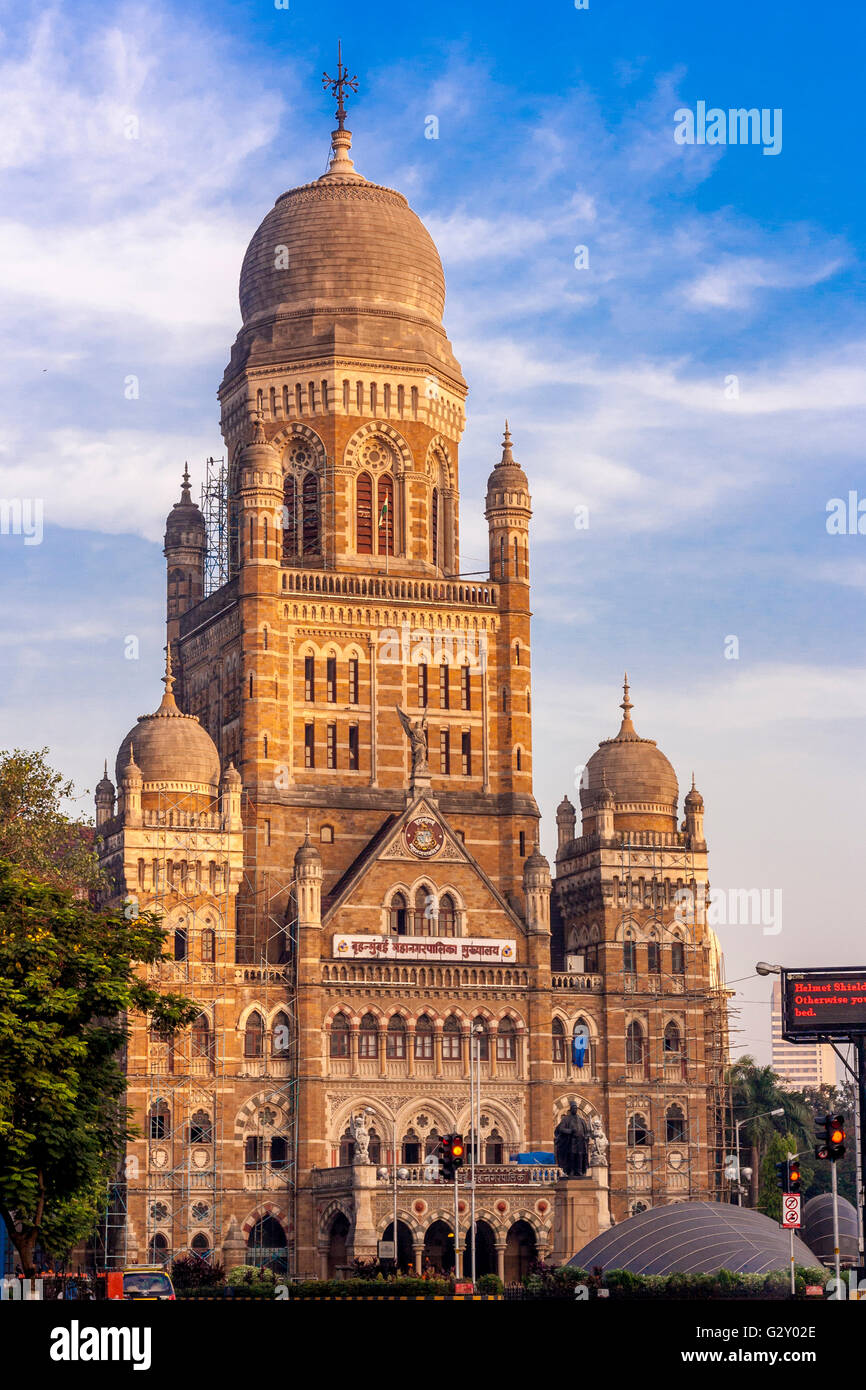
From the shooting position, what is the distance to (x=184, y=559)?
127 meters

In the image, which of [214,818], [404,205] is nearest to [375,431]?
[404,205]

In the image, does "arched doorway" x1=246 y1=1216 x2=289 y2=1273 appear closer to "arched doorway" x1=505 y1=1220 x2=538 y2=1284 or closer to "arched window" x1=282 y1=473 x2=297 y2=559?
"arched doorway" x1=505 y1=1220 x2=538 y2=1284

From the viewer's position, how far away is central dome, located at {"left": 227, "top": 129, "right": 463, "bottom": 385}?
117312 mm

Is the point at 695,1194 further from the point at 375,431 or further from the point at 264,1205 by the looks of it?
the point at 375,431

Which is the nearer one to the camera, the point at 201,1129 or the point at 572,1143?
the point at 201,1129

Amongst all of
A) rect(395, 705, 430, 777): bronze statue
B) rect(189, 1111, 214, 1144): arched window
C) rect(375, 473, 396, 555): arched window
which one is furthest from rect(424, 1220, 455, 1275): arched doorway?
rect(375, 473, 396, 555): arched window

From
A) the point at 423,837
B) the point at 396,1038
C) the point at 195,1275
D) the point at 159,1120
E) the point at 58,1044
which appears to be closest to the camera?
the point at 58,1044

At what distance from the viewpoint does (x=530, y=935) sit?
10906cm

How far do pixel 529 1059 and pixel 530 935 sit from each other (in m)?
5.81

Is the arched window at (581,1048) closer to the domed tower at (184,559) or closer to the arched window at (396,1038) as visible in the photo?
the arched window at (396,1038)

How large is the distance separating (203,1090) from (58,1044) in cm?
4488

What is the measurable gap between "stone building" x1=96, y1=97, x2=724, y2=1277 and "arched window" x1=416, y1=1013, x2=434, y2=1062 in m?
0.16

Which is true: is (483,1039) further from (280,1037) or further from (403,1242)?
(403,1242)

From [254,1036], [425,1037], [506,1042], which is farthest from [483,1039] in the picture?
[254,1036]
